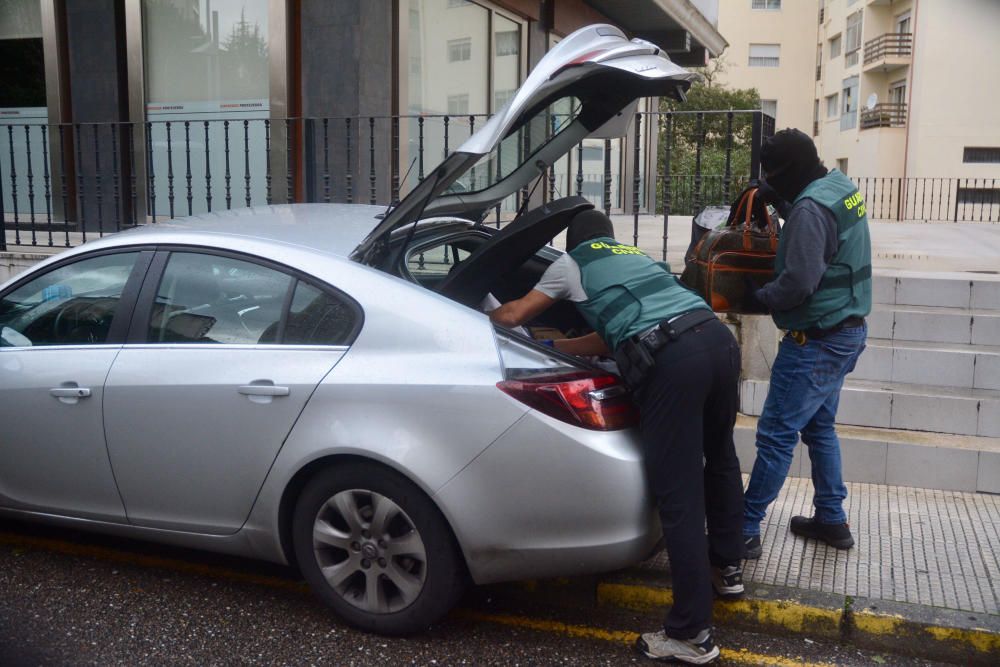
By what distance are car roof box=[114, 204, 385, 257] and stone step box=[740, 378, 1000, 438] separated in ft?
9.97

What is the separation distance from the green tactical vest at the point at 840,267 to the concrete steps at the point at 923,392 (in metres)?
1.58

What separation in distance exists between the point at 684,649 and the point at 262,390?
72.1 inches

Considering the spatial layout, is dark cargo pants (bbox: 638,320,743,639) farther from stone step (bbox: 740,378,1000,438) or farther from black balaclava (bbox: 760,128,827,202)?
stone step (bbox: 740,378,1000,438)

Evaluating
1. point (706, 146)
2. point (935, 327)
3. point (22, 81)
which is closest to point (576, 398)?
point (935, 327)

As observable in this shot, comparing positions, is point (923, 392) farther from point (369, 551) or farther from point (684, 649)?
point (369, 551)

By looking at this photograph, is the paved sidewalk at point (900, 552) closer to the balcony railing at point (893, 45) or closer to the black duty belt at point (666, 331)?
the black duty belt at point (666, 331)

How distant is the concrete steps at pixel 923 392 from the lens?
529 centimetres

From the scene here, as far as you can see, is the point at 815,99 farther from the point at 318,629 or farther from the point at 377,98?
the point at 318,629

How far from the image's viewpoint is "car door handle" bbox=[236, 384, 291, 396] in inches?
142

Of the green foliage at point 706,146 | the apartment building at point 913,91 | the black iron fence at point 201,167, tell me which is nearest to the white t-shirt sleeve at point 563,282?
the black iron fence at point 201,167

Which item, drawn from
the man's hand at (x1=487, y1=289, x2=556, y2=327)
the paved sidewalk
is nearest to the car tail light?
the man's hand at (x1=487, y1=289, x2=556, y2=327)

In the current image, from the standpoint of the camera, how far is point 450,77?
11.4 metres

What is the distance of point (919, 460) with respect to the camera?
5.29 m

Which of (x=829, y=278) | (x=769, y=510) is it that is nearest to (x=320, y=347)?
(x=829, y=278)
